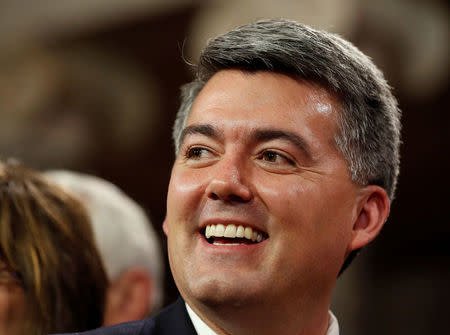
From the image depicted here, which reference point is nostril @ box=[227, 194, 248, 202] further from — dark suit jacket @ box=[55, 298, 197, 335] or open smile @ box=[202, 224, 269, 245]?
dark suit jacket @ box=[55, 298, 197, 335]

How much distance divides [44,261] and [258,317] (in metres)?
0.85

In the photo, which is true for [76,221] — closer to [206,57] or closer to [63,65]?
[206,57]

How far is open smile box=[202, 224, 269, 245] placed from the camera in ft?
7.59

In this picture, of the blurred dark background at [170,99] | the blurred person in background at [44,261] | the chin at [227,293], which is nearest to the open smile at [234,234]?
the chin at [227,293]

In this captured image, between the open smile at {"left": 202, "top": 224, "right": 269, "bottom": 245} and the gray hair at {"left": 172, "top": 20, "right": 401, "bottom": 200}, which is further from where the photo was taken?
the gray hair at {"left": 172, "top": 20, "right": 401, "bottom": 200}

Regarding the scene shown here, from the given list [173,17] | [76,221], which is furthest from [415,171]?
[76,221]

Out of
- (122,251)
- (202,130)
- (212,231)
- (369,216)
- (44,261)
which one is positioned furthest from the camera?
(122,251)

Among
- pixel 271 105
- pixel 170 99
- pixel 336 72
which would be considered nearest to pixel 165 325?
pixel 271 105

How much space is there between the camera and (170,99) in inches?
365

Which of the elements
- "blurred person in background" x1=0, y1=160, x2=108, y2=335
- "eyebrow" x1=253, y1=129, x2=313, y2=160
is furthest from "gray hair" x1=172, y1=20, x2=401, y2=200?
"blurred person in background" x1=0, y1=160, x2=108, y2=335

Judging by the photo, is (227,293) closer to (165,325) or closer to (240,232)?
(240,232)

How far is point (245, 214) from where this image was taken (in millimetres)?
2311

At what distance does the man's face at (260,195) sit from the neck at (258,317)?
0.10 ft

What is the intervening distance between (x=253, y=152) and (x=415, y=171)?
5950 mm
